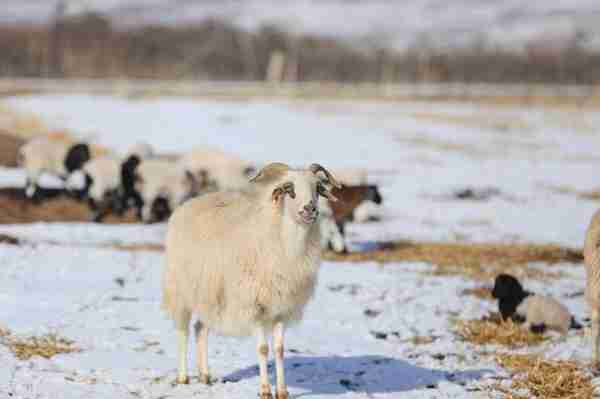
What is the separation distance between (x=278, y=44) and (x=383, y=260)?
90.5 meters

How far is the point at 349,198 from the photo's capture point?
14586 millimetres

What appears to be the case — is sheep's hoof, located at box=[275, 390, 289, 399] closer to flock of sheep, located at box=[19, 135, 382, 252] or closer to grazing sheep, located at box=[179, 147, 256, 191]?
flock of sheep, located at box=[19, 135, 382, 252]

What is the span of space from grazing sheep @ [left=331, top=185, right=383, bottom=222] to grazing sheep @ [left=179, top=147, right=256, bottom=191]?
11.3 feet

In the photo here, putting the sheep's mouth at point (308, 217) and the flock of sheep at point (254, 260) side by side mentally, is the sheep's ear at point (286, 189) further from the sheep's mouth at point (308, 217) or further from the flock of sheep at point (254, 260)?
the sheep's mouth at point (308, 217)

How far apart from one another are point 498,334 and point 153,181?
932 cm

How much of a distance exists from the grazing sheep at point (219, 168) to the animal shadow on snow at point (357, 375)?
395 inches

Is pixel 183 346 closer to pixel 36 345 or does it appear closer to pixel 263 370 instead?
pixel 263 370

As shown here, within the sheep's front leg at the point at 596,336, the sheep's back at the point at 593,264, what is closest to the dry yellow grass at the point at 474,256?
the sheep's back at the point at 593,264

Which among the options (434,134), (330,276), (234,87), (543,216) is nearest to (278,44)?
(234,87)

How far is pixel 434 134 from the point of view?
35.4 metres

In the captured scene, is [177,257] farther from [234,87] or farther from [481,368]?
[234,87]

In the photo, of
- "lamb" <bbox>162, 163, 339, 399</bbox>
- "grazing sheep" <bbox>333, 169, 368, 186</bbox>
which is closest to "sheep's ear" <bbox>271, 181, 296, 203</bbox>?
"lamb" <bbox>162, 163, 339, 399</bbox>

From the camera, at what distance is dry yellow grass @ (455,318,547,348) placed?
8828mm

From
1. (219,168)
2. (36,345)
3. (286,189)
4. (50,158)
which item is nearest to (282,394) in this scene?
(286,189)
